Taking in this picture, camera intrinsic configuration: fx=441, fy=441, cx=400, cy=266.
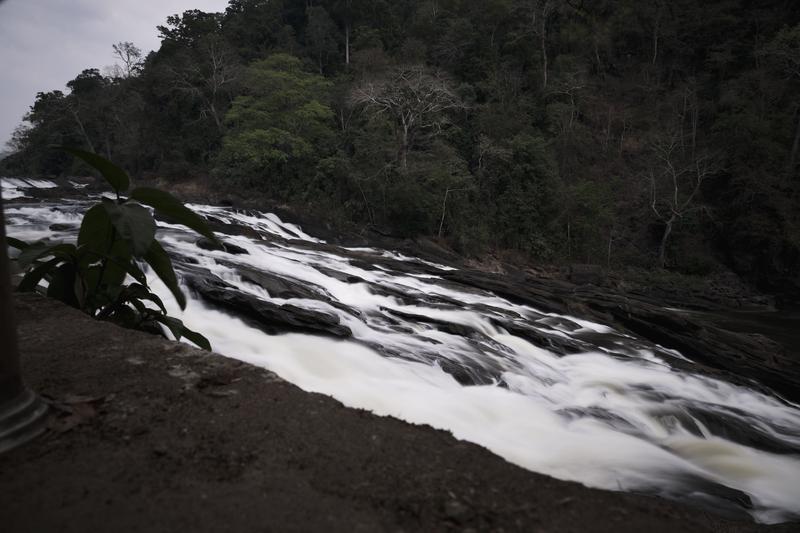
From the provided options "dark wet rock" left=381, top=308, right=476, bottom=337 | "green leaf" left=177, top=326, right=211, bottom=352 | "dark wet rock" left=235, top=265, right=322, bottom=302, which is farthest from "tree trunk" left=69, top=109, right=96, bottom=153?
"green leaf" left=177, top=326, right=211, bottom=352

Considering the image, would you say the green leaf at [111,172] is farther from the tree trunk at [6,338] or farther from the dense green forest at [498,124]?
the dense green forest at [498,124]

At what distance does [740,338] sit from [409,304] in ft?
23.9

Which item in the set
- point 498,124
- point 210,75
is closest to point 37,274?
point 498,124

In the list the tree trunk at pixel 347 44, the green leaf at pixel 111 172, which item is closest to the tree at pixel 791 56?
the tree trunk at pixel 347 44

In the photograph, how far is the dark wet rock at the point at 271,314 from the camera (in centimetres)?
573

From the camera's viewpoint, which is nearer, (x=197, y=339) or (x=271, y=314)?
(x=197, y=339)

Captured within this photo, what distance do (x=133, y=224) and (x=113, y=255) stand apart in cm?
74

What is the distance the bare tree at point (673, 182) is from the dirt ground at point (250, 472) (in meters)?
22.4

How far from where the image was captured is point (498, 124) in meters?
24.0

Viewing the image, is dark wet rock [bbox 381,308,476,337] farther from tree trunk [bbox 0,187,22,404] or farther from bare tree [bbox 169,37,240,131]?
bare tree [bbox 169,37,240,131]

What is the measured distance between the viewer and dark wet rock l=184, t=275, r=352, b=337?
5.73 m

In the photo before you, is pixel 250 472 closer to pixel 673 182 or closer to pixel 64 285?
Result: pixel 64 285

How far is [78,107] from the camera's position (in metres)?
32.1

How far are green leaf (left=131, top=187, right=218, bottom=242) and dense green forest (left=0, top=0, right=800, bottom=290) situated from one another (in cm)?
1677
